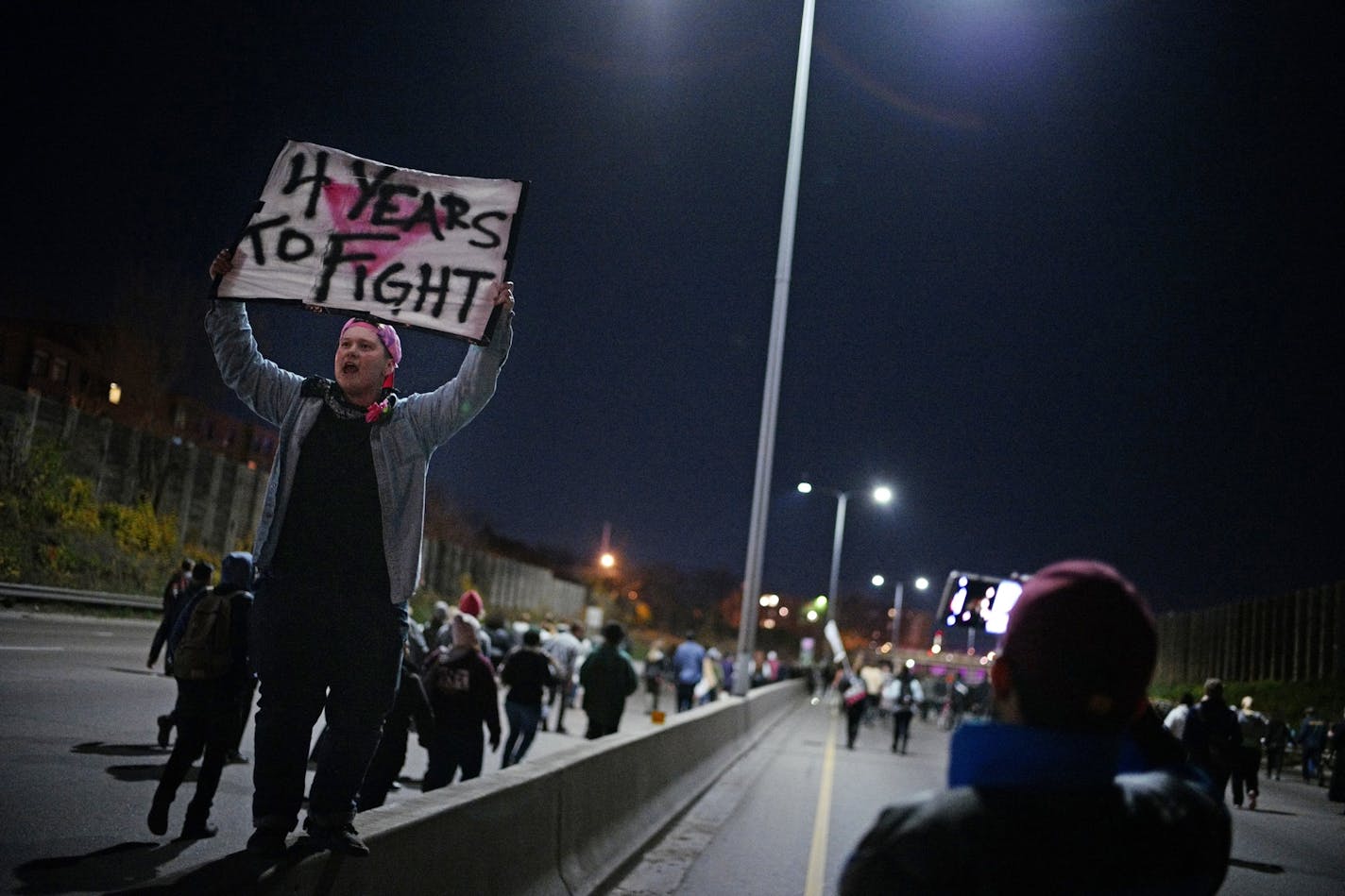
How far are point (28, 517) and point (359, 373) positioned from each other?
968 inches

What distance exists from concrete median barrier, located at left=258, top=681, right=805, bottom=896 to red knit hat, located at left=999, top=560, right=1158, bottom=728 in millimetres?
2433

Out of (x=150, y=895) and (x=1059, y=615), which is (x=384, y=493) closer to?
(x=150, y=895)

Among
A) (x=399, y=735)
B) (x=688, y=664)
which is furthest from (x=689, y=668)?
(x=399, y=735)

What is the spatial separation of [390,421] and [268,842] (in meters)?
1.51

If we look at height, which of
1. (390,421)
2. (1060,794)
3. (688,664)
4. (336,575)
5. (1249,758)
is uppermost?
(390,421)

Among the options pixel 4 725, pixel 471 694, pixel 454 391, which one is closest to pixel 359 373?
pixel 454 391

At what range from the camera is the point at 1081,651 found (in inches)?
86.8

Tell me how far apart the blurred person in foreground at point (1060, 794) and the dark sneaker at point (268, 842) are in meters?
2.47

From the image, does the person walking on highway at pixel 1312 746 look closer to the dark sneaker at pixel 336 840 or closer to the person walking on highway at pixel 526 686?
the person walking on highway at pixel 526 686

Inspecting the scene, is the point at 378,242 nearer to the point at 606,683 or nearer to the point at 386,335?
the point at 386,335

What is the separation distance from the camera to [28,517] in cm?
2623

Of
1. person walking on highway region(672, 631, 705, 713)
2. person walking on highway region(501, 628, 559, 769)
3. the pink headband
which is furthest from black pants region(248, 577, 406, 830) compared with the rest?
person walking on highway region(672, 631, 705, 713)

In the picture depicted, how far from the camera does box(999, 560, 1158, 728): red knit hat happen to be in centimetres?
220

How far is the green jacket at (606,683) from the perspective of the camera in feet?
50.1
